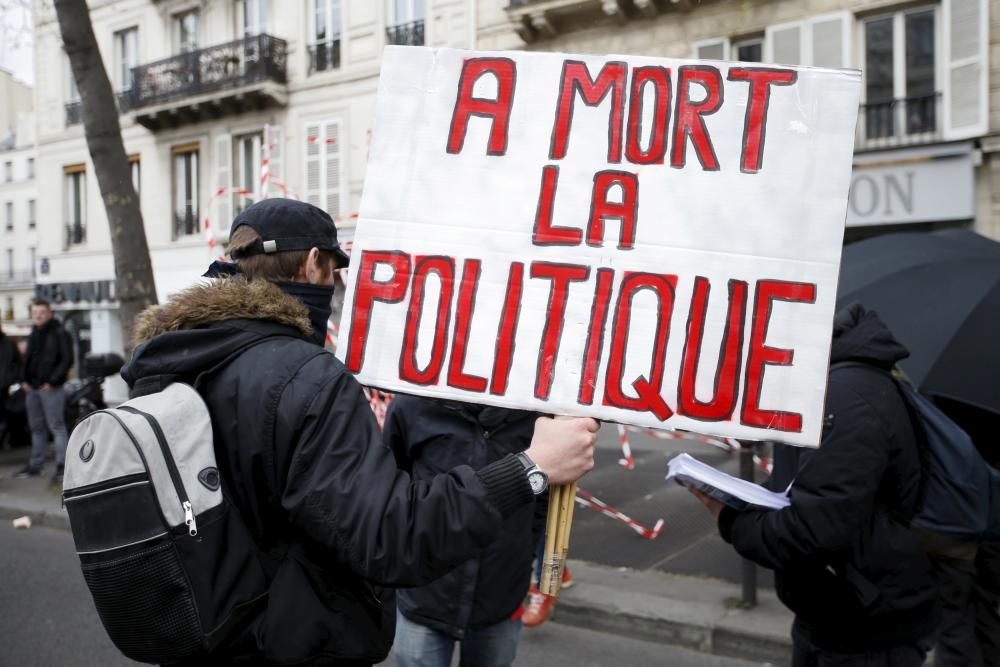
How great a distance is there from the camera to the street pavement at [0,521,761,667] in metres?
4.61

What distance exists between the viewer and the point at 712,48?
1274 centimetres

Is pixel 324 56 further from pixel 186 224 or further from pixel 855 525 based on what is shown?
pixel 855 525

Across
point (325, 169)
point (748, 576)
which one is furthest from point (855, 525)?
point (325, 169)

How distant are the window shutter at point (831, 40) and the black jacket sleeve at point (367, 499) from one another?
11572 millimetres

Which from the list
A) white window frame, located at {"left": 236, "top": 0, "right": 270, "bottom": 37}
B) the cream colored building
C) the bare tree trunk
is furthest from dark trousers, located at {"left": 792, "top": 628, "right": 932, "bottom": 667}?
white window frame, located at {"left": 236, "top": 0, "right": 270, "bottom": 37}

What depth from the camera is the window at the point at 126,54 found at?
20.2m

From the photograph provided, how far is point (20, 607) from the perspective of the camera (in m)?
5.45

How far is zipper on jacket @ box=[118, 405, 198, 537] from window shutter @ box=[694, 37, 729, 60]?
1237cm

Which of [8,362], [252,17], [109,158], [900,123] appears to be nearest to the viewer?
[109,158]

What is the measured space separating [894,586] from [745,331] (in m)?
1.01

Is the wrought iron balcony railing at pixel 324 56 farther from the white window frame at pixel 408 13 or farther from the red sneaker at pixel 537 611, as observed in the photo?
the red sneaker at pixel 537 611

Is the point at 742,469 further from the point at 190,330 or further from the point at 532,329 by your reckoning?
the point at 190,330

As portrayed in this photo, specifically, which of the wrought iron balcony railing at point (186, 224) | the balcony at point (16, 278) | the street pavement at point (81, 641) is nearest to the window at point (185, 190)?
the wrought iron balcony railing at point (186, 224)

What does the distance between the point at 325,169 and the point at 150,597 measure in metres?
15.7
